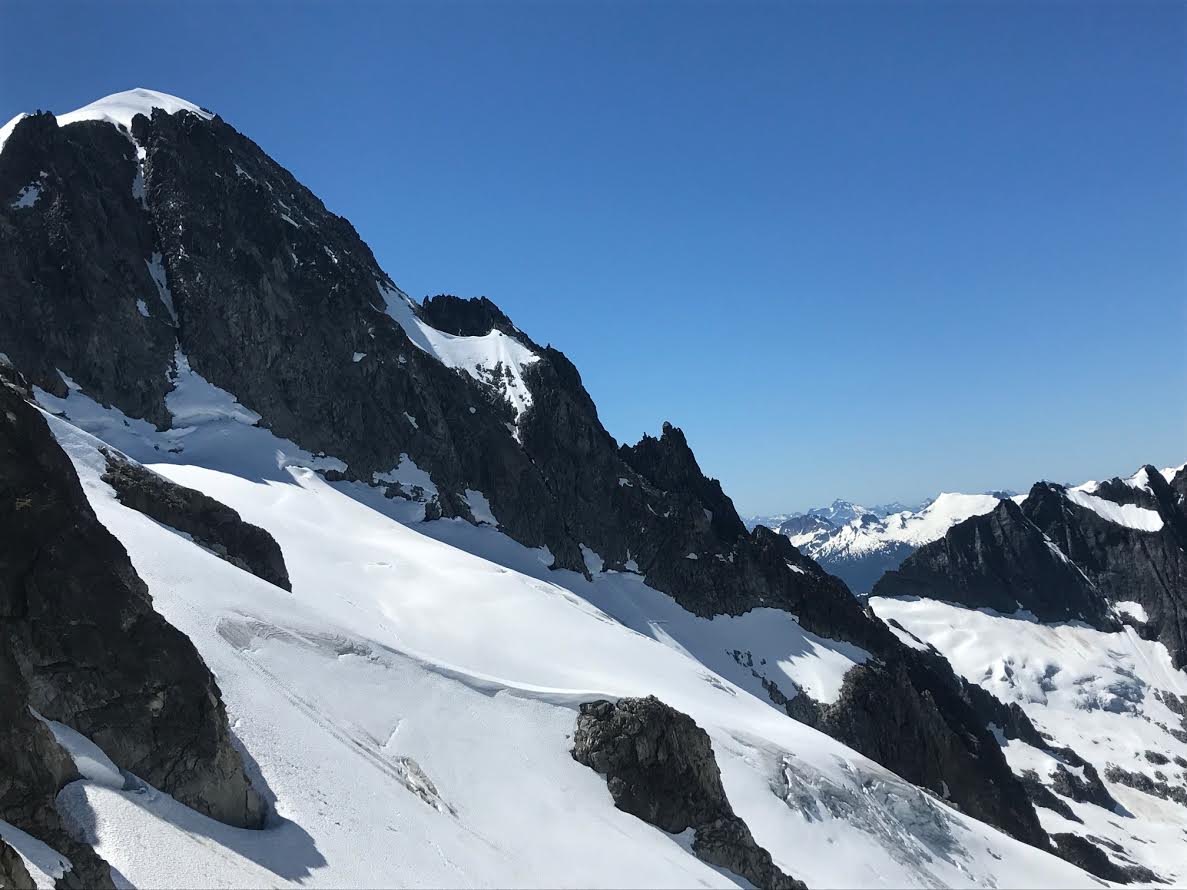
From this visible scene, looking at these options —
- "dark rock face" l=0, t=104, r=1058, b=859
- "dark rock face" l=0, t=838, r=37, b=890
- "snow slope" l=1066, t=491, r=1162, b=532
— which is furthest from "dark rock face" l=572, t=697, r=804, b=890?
"snow slope" l=1066, t=491, r=1162, b=532

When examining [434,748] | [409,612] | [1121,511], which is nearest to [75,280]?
[409,612]

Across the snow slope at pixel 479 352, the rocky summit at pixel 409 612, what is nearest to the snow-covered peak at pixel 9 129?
the rocky summit at pixel 409 612

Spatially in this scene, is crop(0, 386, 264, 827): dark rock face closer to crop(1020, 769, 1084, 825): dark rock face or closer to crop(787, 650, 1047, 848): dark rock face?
crop(787, 650, 1047, 848): dark rock face

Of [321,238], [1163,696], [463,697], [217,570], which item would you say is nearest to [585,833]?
[463,697]

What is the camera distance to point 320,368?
99250 mm

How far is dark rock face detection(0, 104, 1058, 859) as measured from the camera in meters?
84.1

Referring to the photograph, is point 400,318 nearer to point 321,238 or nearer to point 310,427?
point 321,238

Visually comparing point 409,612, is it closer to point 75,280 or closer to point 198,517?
point 198,517

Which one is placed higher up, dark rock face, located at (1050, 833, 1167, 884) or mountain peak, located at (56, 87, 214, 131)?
mountain peak, located at (56, 87, 214, 131)

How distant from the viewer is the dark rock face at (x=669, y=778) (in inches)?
1383

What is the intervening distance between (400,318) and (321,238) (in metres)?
16.0

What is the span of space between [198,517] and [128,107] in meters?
87.3

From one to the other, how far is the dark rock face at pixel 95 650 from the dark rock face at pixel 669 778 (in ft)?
57.5

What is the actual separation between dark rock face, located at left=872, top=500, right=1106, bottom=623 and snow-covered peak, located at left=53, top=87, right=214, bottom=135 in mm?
164048
